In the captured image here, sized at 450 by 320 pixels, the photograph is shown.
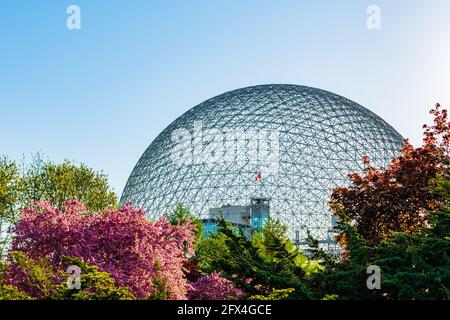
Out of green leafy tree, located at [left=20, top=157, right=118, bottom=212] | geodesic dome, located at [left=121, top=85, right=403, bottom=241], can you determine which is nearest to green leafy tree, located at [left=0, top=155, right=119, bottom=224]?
green leafy tree, located at [left=20, top=157, right=118, bottom=212]

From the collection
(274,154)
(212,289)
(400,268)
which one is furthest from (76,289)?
(274,154)

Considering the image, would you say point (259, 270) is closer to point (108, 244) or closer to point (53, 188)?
point (108, 244)

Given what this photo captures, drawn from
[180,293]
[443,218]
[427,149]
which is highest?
[427,149]

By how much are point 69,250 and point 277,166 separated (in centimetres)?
3248

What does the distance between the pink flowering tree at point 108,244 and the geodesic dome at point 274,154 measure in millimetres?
29396

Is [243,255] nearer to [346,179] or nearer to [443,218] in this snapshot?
[443,218]

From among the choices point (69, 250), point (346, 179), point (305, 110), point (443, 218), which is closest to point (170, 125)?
point (305, 110)

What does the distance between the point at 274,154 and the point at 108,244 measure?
1289 inches

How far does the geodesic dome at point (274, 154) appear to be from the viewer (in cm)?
4431

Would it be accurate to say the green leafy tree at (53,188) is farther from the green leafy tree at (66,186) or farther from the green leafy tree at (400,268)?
the green leafy tree at (400,268)

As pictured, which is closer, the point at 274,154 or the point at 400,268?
the point at 400,268

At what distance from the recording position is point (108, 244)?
46.2 ft

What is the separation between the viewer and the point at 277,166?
4534 centimetres

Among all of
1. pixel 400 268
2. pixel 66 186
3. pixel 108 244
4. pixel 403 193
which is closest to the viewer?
pixel 400 268
